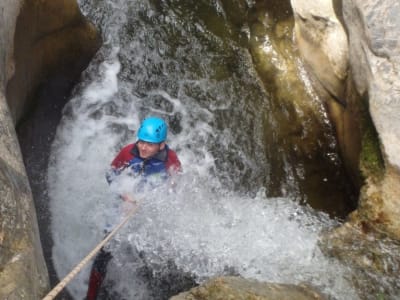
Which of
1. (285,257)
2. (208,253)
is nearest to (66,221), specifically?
(208,253)

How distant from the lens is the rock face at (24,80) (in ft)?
10.0

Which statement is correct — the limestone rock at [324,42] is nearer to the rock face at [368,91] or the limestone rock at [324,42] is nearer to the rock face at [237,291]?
the rock face at [368,91]

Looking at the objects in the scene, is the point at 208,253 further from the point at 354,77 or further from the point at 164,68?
the point at 164,68

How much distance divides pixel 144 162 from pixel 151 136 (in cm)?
36

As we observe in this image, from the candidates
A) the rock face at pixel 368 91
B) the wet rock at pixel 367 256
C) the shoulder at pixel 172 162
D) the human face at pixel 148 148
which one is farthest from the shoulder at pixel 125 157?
the rock face at pixel 368 91

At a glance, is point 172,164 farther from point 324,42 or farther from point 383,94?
point 324,42

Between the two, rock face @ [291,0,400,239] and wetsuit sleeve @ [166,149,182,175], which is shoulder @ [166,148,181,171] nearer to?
wetsuit sleeve @ [166,149,182,175]

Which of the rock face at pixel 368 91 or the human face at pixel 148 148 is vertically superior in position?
the rock face at pixel 368 91

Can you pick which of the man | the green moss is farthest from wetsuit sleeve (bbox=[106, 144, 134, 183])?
the green moss

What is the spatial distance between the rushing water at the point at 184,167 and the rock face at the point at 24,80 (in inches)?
30.3

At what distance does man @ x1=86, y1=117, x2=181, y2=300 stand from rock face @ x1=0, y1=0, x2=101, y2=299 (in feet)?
4.12

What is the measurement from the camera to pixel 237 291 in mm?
3467

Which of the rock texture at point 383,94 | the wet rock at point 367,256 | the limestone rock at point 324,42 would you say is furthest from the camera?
the limestone rock at point 324,42

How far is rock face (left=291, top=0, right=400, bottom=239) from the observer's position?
14.9 ft
